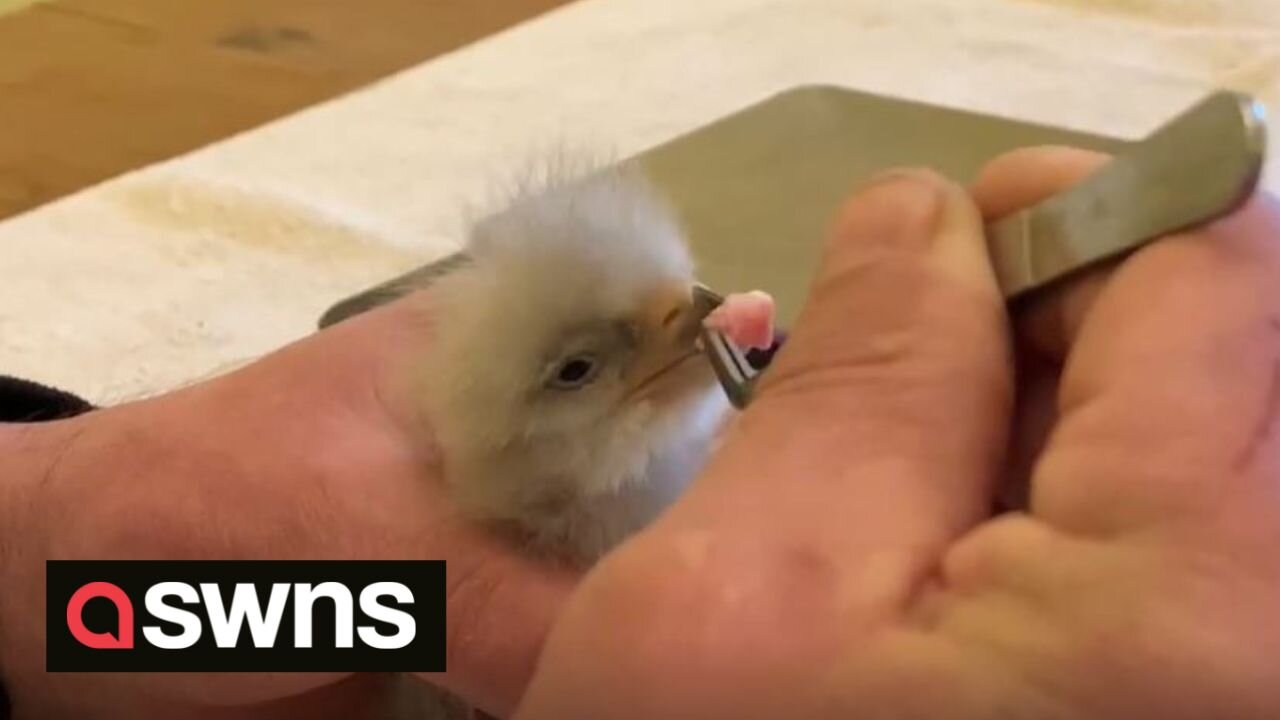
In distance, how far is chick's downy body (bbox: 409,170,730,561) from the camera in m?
0.55

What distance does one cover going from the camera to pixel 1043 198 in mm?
417

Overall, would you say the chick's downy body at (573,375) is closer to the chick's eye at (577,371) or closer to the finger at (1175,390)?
the chick's eye at (577,371)

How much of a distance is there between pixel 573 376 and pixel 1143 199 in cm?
24

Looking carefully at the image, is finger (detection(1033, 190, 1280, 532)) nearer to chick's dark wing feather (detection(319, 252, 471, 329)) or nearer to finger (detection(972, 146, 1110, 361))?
finger (detection(972, 146, 1110, 361))

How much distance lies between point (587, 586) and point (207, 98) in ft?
2.83

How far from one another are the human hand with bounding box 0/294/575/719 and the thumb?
0.57 ft

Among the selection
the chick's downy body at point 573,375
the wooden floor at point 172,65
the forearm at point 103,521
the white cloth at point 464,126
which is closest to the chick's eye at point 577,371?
the chick's downy body at point 573,375

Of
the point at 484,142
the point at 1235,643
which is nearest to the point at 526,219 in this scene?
the point at 1235,643

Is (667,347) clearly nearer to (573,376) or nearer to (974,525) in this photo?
(573,376)

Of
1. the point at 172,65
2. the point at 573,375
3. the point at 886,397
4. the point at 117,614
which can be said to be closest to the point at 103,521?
the point at 117,614

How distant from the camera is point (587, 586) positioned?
13.9 inches

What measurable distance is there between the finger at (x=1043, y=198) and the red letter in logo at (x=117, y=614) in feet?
1.06

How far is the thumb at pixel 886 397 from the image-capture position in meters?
0.34

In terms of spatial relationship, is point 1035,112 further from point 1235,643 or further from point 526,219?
point 1235,643
